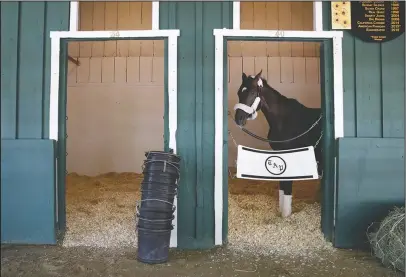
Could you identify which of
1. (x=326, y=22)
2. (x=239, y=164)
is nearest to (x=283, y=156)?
(x=239, y=164)

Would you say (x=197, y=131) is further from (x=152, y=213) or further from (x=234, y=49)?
(x=234, y=49)

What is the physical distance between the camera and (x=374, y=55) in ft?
11.0

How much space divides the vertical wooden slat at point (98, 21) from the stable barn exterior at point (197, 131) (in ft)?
7.24

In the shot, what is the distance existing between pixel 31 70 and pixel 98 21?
2.56 meters

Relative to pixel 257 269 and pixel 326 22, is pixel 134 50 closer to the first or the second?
pixel 326 22

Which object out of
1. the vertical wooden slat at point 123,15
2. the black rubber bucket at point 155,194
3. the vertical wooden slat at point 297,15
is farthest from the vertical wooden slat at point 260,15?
the black rubber bucket at point 155,194

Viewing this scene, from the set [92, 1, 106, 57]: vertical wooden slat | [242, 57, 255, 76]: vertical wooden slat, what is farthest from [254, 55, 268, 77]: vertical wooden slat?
[92, 1, 106, 57]: vertical wooden slat

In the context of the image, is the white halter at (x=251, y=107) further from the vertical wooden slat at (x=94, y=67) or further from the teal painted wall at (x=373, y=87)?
the vertical wooden slat at (x=94, y=67)

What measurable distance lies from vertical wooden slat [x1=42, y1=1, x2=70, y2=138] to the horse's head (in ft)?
6.03

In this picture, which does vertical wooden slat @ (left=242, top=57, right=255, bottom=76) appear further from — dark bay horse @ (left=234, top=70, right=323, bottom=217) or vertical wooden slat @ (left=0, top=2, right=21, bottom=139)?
vertical wooden slat @ (left=0, top=2, right=21, bottom=139)

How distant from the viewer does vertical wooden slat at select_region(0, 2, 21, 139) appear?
3.37 metres

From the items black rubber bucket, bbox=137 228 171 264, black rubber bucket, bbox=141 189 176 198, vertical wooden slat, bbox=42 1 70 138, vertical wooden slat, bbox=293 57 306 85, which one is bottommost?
black rubber bucket, bbox=137 228 171 264

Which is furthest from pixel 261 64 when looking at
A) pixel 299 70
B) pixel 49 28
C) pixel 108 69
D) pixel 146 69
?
pixel 49 28

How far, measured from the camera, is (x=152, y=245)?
2.86 m
